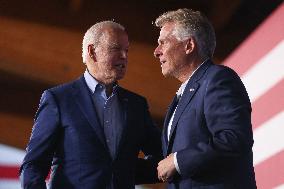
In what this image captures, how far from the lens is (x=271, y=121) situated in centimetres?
251

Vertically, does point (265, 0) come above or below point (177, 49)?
above

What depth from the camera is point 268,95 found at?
8.45 feet

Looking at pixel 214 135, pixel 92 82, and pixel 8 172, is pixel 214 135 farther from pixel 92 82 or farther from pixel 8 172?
pixel 8 172

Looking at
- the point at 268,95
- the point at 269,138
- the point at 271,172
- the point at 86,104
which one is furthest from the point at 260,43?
the point at 86,104

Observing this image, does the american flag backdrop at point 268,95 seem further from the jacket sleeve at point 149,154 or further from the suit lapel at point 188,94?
the suit lapel at point 188,94

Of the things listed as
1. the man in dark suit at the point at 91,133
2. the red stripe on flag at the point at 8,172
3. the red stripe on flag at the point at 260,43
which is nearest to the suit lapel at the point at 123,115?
A: the man in dark suit at the point at 91,133

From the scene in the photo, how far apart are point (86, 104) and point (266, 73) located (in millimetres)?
1078

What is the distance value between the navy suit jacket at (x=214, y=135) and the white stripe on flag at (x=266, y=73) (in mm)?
963

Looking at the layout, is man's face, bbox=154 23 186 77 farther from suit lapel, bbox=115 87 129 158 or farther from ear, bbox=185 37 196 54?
suit lapel, bbox=115 87 129 158

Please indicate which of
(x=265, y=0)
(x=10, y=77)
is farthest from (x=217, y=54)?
(x=10, y=77)

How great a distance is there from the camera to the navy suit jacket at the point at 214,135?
1441mm

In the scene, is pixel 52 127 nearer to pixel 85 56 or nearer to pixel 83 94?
pixel 83 94

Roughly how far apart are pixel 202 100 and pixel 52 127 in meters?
0.40

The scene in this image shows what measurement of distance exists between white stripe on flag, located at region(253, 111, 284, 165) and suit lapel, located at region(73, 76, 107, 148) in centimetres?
88
